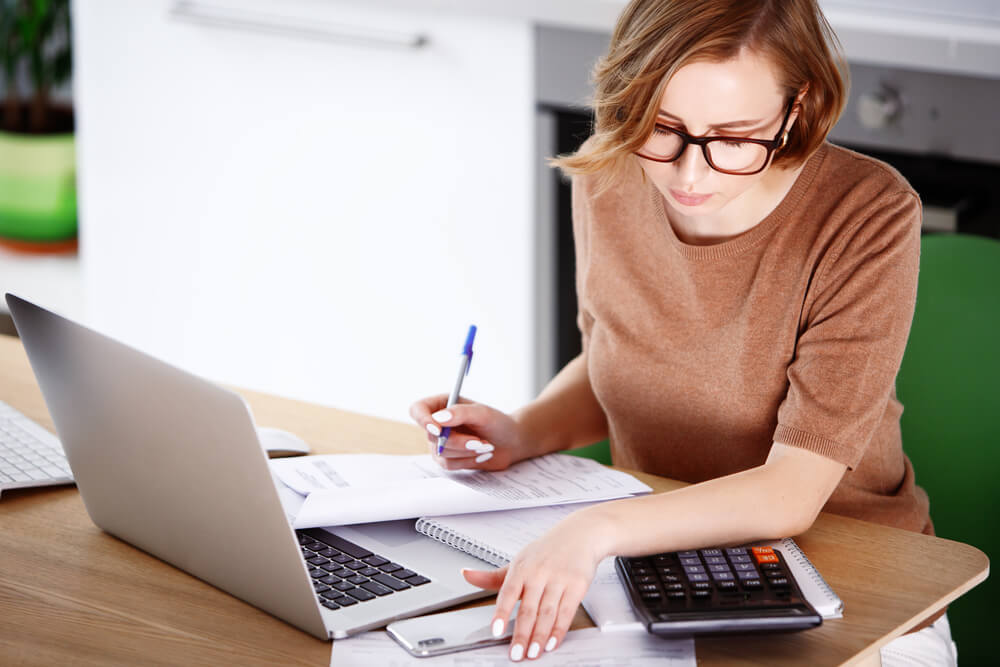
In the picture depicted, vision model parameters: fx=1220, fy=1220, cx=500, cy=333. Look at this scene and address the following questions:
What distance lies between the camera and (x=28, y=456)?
1141 mm

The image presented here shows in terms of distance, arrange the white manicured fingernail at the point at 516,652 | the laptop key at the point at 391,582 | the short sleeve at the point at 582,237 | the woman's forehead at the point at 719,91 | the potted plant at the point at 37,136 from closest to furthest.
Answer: the white manicured fingernail at the point at 516,652, the laptop key at the point at 391,582, the woman's forehead at the point at 719,91, the short sleeve at the point at 582,237, the potted plant at the point at 37,136

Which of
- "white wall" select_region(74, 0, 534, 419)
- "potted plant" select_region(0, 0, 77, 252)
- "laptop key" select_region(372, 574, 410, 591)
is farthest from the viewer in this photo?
"potted plant" select_region(0, 0, 77, 252)

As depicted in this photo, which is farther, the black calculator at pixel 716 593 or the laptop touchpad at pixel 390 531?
the laptop touchpad at pixel 390 531

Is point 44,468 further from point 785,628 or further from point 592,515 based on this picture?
point 785,628

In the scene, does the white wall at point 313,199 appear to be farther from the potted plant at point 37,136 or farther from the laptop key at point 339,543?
the laptop key at point 339,543

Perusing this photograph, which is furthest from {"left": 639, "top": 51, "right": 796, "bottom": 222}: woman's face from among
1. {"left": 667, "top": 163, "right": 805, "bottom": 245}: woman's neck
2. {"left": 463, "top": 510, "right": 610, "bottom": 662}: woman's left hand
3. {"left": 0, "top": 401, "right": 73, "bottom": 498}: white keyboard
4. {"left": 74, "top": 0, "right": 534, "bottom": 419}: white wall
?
{"left": 74, "top": 0, "right": 534, "bottom": 419}: white wall

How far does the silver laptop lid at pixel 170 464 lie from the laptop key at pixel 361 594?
5cm

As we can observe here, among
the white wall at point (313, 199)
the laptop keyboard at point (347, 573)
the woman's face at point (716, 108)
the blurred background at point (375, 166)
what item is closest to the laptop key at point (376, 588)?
the laptop keyboard at point (347, 573)

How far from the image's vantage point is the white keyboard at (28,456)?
1092 mm

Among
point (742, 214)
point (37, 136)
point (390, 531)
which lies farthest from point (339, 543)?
point (37, 136)

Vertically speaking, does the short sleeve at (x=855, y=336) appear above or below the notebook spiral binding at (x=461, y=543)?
above

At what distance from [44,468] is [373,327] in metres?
1.31

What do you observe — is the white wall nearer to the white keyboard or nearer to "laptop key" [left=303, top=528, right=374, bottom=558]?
the white keyboard

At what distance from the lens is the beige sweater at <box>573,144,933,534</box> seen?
1.06 meters
